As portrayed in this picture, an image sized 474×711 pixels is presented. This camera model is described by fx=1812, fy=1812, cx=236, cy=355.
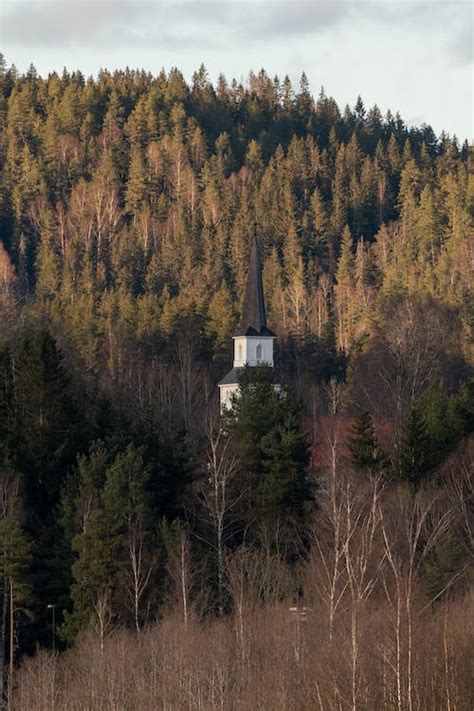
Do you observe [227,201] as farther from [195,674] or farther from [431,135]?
[195,674]

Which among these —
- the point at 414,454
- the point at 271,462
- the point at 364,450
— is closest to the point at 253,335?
the point at 364,450

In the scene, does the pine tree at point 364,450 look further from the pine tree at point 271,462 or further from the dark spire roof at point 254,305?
the dark spire roof at point 254,305

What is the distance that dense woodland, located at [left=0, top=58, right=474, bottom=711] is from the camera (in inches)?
1598

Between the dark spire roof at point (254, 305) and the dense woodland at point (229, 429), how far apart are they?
103 inches

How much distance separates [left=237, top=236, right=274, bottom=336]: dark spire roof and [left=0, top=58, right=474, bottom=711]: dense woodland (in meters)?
2.62

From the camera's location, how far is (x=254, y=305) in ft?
274

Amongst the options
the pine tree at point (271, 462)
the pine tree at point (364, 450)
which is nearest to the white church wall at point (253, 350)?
the pine tree at point (271, 462)

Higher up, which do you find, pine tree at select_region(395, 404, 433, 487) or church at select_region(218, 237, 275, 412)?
church at select_region(218, 237, 275, 412)

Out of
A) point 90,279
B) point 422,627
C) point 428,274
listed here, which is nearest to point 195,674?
point 422,627

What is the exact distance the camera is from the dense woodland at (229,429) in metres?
40.6

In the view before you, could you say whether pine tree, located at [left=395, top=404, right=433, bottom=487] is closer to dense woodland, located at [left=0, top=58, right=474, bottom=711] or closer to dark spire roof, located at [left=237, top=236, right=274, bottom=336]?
dense woodland, located at [left=0, top=58, right=474, bottom=711]

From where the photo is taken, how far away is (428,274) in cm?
10662

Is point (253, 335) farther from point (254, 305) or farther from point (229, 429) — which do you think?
point (229, 429)

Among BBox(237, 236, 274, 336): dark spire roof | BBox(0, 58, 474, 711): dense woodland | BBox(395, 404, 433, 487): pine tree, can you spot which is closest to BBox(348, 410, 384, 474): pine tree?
BBox(0, 58, 474, 711): dense woodland
